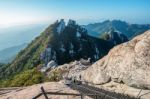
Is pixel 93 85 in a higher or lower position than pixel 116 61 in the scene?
lower

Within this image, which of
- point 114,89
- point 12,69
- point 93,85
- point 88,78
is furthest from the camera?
point 12,69

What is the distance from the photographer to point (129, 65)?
1941cm

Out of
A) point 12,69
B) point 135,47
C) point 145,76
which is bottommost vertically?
point 12,69

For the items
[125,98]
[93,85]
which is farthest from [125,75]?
[93,85]

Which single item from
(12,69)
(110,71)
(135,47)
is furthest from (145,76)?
(12,69)

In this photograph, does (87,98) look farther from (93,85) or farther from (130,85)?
(93,85)

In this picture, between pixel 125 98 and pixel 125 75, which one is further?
pixel 125 75

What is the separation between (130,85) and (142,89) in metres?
1.22

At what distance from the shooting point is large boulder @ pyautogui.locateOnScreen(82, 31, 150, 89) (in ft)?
59.8

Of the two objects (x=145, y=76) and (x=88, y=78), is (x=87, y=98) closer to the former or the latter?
(x=145, y=76)

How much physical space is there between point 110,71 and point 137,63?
Answer: 10.8 feet

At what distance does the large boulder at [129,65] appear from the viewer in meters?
18.2

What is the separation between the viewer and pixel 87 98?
15898mm

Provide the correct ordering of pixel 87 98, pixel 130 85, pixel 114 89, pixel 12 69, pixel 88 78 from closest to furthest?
pixel 87 98, pixel 130 85, pixel 114 89, pixel 88 78, pixel 12 69
